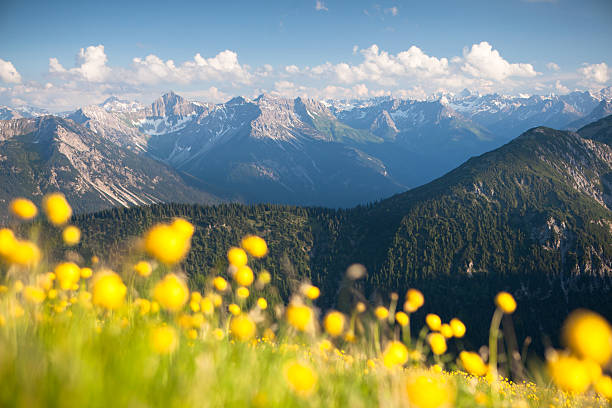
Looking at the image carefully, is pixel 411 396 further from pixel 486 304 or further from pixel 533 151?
pixel 533 151

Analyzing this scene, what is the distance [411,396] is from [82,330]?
7.29ft

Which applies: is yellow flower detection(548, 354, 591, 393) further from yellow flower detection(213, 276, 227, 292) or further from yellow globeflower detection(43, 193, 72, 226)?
yellow globeflower detection(43, 193, 72, 226)

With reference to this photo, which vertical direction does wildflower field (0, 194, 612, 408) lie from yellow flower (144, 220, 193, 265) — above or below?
below

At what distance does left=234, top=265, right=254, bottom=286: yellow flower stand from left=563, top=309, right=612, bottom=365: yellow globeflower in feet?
8.35

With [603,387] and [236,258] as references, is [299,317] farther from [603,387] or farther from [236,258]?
[603,387]

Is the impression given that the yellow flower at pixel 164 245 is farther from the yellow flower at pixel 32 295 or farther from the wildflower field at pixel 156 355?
the yellow flower at pixel 32 295

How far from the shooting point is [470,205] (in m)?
147

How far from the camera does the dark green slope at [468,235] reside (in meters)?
116

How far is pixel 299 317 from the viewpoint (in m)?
2.52

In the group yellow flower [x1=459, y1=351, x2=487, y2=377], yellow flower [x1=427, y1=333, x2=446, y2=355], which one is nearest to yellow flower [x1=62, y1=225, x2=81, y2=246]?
yellow flower [x1=427, y1=333, x2=446, y2=355]

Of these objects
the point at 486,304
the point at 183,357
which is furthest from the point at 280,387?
the point at 486,304

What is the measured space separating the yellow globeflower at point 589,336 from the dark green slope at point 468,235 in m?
91.3

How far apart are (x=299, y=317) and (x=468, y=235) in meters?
147

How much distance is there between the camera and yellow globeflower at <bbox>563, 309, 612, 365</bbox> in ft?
6.66
